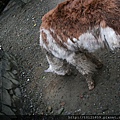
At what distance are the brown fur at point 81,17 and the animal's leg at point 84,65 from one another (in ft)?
1.34

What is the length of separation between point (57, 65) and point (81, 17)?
123 cm

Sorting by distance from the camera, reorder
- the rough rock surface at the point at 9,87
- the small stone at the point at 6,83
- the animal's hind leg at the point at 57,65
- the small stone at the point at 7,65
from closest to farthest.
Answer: the animal's hind leg at the point at 57,65 < the rough rock surface at the point at 9,87 < the small stone at the point at 6,83 < the small stone at the point at 7,65

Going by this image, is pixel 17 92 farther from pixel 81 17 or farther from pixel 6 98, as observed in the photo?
pixel 81 17

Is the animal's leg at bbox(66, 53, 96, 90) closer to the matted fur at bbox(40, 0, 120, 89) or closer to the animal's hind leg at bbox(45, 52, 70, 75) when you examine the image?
the matted fur at bbox(40, 0, 120, 89)

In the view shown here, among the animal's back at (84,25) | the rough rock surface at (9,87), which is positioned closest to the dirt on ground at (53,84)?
the rough rock surface at (9,87)

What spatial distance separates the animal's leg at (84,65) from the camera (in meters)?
3.79

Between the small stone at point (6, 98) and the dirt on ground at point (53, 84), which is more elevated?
the small stone at point (6, 98)

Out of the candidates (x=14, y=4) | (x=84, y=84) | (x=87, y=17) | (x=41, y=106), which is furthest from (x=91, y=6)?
(x=14, y=4)

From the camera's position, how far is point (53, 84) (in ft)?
15.1

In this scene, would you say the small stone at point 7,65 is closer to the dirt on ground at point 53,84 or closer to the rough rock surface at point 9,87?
the rough rock surface at point 9,87

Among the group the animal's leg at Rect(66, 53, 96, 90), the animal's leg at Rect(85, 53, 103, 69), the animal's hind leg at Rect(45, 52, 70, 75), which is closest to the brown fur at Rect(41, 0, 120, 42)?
the animal's leg at Rect(66, 53, 96, 90)

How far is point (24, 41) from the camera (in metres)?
5.60

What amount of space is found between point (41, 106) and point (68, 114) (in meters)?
0.57

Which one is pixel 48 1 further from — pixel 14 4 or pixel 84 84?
pixel 84 84
